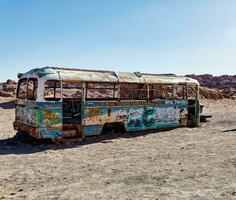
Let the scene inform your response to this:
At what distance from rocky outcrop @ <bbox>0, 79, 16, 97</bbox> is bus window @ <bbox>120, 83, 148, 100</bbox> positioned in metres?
25.8

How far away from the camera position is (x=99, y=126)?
12961 mm

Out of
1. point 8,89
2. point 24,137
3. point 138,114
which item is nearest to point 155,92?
point 138,114

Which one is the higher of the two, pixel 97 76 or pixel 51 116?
pixel 97 76

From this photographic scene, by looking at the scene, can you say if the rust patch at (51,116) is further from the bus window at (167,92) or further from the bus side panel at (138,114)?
the bus window at (167,92)

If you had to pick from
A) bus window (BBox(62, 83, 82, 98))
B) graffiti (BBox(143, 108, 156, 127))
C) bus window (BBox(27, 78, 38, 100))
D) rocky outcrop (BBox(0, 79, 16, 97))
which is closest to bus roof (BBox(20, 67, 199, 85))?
bus window (BBox(27, 78, 38, 100))

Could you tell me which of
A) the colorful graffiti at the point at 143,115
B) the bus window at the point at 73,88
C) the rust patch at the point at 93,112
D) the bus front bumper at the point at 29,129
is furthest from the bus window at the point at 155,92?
the bus front bumper at the point at 29,129

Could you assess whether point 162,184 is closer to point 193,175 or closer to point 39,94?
point 193,175

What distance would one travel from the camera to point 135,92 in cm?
1563

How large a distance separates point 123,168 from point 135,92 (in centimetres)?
723

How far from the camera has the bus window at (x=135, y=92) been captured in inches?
593

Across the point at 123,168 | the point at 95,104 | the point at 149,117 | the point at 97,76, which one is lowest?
the point at 123,168

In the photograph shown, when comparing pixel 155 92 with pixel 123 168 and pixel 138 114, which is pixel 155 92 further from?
pixel 123 168

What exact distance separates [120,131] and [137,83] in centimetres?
210

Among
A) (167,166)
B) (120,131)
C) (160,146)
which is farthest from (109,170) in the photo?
(120,131)
